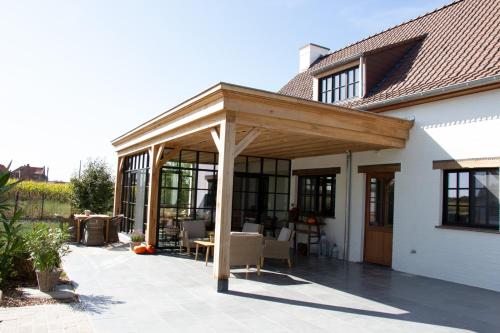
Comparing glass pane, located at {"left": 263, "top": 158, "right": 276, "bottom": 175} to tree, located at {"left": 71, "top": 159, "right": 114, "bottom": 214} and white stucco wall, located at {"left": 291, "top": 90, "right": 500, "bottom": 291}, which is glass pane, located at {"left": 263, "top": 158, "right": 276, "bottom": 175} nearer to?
white stucco wall, located at {"left": 291, "top": 90, "right": 500, "bottom": 291}

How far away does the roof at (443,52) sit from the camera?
A: 28.0 ft

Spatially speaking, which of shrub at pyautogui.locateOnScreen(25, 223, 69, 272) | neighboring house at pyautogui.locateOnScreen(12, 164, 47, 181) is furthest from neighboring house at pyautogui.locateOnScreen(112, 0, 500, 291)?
neighboring house at pyautogui.locateOnScreen(12, 164, 47, 181)

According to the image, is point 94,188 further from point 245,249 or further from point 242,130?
point 245,249

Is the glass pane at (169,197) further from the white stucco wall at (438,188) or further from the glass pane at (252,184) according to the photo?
the white stucco wall at (438,188)

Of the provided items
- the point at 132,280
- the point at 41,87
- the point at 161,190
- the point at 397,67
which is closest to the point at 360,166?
the point at 397,67

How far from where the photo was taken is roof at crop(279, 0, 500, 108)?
855cm

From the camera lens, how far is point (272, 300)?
623cm

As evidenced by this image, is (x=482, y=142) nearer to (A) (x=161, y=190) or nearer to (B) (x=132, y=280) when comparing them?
(B) (x=132, y=280)

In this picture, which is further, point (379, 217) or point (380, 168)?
point (379, 217)

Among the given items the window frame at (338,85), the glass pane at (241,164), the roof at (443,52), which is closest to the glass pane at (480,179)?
the roof at (443,52)

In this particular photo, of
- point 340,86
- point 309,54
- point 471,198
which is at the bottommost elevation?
point 471,198

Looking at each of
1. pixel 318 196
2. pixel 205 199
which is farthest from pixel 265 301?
pixel 318 196

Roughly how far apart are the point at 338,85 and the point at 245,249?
20.4 feet

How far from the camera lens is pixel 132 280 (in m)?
7.25
